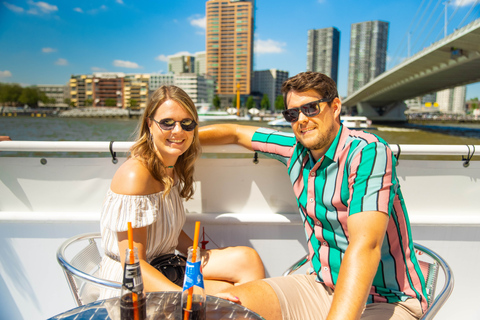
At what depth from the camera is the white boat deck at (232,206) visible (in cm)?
187

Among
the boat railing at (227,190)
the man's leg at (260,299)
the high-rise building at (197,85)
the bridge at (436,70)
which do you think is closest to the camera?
the man's leg at (260,299)

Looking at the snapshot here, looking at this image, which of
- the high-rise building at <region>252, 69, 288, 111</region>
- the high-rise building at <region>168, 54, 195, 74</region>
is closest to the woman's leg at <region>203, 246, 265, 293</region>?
the high-rise building at <region>252, 69, 288, 111</region>

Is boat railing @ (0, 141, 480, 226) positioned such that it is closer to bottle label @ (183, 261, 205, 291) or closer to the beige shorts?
the beige shorts

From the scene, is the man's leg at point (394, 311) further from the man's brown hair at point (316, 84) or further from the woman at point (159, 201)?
the man's brown hair at point (316, 84)

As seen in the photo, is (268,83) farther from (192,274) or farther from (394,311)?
(192,274)

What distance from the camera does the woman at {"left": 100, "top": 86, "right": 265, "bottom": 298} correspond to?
1.26 metres

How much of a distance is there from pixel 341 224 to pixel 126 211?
0.78 meters

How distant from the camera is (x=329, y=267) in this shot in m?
1.34

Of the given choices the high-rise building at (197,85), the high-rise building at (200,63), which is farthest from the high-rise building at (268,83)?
the high-rise building at (200,63)

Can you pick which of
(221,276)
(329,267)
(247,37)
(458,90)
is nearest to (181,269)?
(221,276)

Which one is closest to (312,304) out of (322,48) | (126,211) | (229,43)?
(126,211)

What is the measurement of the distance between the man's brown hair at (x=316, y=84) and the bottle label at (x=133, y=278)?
877 millimetres

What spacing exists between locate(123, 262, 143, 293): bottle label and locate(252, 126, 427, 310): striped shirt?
671mm

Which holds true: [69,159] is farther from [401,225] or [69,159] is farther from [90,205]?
[401,225]
